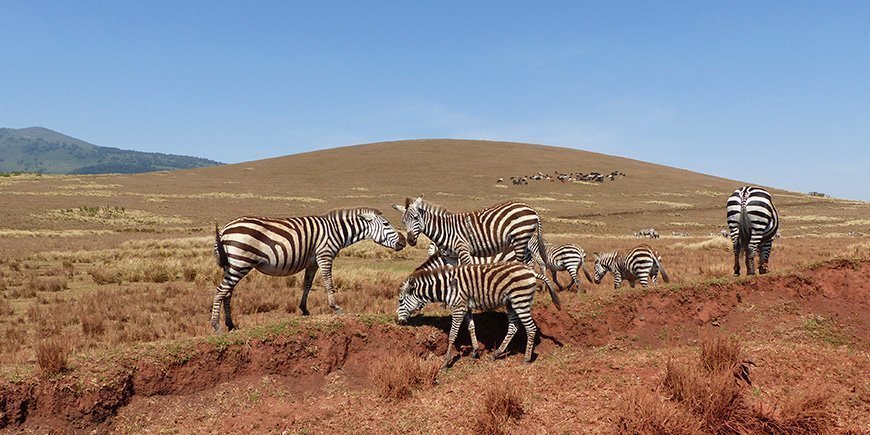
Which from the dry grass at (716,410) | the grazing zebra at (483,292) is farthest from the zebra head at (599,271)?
the dry grass at (716,410)

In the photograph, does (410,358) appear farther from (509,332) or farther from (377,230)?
(377,230)

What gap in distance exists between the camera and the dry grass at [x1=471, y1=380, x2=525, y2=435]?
6.62 meters

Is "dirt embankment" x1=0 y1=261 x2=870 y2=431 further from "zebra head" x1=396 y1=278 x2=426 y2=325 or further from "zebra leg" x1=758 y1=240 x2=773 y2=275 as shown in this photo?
"zebra leg" x1=758 y1=240 x2=773 y2=275

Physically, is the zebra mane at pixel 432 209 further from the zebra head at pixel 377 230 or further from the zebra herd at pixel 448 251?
the zebra head at pixel 377 230

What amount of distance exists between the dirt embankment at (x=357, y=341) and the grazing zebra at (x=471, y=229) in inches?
93.1

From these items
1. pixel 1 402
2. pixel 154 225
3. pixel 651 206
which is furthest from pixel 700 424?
pixel 651 206

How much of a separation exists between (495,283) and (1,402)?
8.04 m

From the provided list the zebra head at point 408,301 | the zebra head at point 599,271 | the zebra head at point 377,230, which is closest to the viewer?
the zebra head at point 408,301

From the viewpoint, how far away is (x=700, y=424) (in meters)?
6.19

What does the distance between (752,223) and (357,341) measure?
10.9m

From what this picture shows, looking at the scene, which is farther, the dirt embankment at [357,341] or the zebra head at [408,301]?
the zebra head at [408,301]

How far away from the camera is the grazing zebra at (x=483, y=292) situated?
31.8ft

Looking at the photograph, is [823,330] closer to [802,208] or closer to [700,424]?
[700,424]

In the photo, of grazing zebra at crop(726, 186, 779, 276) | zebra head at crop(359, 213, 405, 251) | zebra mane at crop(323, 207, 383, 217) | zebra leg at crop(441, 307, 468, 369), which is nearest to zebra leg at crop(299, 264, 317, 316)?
zebra mane at crop(323, 207, 383, 217)
